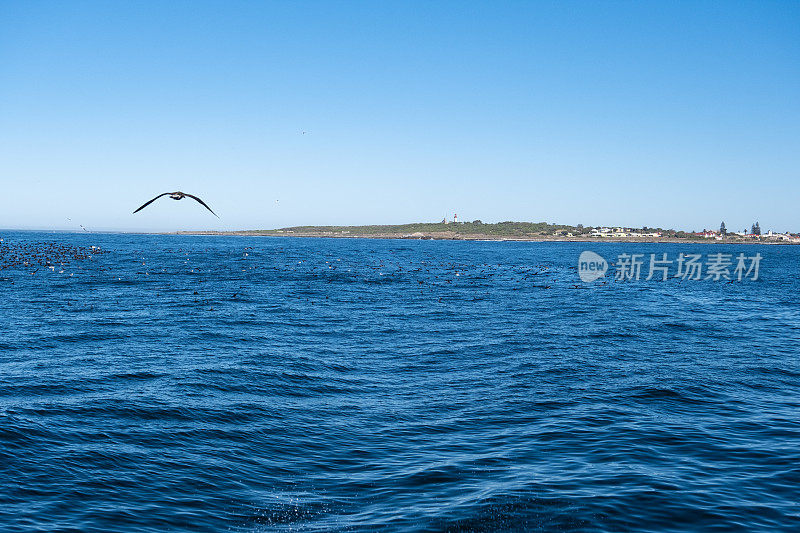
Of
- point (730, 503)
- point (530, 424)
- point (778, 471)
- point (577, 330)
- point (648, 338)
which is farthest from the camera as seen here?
point (577, 330)

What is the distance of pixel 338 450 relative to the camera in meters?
16.7

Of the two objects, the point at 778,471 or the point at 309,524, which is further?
the point at 778,471

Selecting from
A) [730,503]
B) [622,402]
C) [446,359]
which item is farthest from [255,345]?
[730,503]

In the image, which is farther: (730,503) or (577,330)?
(577,330)

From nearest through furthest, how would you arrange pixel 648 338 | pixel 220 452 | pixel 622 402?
1. pixel 220 452
2. pixel 622 402
3. pixel 648 338

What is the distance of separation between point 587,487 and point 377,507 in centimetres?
545

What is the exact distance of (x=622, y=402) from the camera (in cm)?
2142

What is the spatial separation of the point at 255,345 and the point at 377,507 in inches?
764

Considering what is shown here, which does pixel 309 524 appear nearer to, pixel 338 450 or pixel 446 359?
pixel 338 450

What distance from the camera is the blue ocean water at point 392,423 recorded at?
1330cm

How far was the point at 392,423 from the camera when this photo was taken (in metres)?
18.9

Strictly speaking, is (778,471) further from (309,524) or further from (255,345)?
(255,345)

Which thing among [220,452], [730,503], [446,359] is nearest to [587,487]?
[730,503]

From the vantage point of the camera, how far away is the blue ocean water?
13305mm
